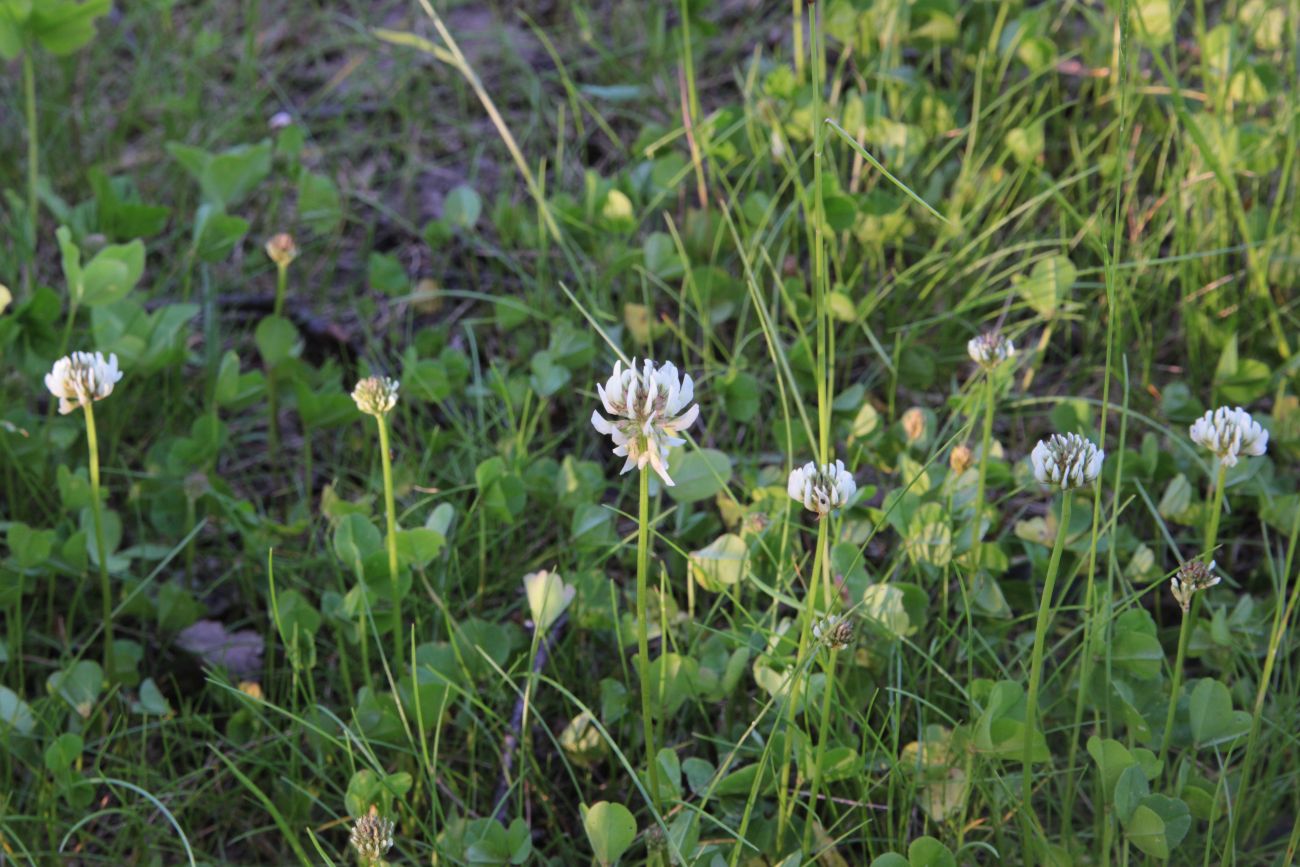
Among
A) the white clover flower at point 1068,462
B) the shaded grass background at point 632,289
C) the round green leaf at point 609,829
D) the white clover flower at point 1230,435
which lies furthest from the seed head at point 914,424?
the round green leaf at point 609,829

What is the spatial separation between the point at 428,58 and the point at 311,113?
0.27 metres

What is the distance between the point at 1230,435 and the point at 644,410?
58cm

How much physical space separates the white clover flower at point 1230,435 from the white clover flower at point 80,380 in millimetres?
1112

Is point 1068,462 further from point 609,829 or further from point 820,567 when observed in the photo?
point 609,829

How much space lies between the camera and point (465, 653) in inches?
60.4

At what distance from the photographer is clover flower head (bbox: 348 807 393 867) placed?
1154 mm

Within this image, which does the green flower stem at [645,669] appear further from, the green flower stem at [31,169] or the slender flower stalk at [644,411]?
the green flower stem at [31,169]

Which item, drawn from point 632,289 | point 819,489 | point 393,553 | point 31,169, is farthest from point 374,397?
point 31,169

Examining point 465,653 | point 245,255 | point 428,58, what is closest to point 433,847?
point 465,653

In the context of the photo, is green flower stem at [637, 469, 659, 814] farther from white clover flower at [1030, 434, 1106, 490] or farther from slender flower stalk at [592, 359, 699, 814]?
white clover flower at [1030, 434, 1106, 490]

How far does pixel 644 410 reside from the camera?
103 centimetres

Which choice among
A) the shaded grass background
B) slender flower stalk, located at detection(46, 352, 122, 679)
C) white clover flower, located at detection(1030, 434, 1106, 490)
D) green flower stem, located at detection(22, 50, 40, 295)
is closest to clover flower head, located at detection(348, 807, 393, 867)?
the shaded grass background

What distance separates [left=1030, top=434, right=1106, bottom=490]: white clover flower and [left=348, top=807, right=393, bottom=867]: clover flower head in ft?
2.13

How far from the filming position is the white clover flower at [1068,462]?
1.09m
